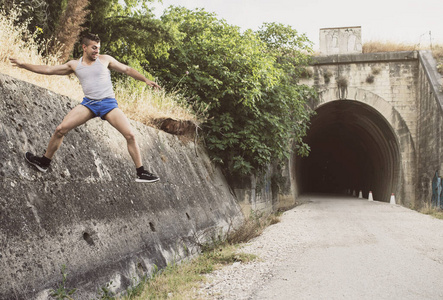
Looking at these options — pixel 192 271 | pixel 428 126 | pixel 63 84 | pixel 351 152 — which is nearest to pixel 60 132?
pixel 192 271

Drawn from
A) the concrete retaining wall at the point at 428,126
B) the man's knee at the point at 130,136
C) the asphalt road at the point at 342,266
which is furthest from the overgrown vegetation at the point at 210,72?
the concrete retaining wall at the point at 428,126

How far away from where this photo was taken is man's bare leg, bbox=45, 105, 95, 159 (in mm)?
3631

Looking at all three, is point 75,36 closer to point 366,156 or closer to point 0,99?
point 0,99

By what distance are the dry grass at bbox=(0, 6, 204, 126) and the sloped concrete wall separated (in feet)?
3.39

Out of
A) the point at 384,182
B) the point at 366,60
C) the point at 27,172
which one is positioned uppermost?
the point at 366,60

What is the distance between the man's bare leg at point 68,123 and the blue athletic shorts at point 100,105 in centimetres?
4

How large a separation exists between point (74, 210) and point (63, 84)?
119 inches

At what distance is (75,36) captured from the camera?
7.64 m

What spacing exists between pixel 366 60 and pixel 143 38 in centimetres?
1371

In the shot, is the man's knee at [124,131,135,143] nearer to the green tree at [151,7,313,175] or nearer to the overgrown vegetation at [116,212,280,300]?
the overgrown vegetation at [116,212,280,300]

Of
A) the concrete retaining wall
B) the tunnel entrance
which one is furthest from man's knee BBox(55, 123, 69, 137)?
the tunnel entrance

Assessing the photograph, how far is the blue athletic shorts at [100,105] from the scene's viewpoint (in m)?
3.74

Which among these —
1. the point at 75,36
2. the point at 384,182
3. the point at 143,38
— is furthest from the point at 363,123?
the point at 75,36

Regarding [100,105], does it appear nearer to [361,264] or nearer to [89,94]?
[89,94]
